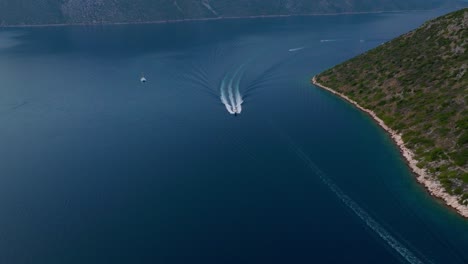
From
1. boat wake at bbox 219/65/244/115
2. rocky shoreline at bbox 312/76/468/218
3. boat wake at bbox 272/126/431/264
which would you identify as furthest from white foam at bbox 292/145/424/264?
boat wake at bbox 219/65/244/115

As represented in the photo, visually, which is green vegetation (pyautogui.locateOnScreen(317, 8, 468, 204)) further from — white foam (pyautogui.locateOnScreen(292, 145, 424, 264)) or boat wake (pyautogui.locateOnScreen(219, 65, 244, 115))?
boat wake (pyautogui.locateOnScreen(219, 65, 244, 115))

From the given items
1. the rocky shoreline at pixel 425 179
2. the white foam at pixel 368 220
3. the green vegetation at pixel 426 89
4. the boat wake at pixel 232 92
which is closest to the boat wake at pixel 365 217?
the white foam at pixel 368 220

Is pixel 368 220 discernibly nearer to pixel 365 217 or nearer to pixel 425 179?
pixel 365 217

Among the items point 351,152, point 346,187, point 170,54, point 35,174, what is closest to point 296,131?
point 351,152

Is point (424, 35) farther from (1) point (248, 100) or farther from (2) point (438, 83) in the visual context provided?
(1) point (248, 100)

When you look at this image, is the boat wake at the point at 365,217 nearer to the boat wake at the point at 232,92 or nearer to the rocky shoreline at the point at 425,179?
the rocky shoreline at the point at 425,179
